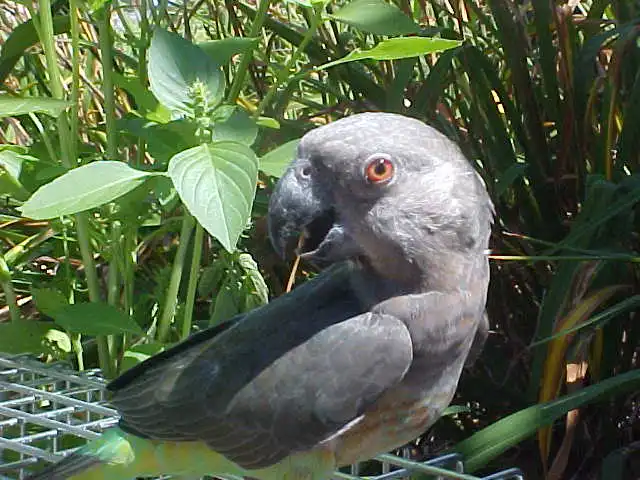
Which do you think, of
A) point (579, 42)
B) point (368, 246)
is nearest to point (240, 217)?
point (368, 246)

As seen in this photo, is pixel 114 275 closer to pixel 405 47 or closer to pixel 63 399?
pixel 63 399

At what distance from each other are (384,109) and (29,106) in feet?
2.30

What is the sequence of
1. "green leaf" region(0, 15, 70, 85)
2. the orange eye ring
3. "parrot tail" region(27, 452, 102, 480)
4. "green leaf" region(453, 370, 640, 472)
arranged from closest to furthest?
the orange eye ring < "parrot tail" region(27, 452, 102, 480) < "green leaf" region(453, 370, 640, 472) < "green leaf" region(0, 15, 70, 85)

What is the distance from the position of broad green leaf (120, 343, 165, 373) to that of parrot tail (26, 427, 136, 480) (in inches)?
6.4

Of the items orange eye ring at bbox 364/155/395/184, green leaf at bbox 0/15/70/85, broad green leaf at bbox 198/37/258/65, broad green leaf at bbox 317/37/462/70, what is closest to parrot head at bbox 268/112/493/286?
orange eye ring at bbox 364/155/395/184

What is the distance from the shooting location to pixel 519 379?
5.90 feet

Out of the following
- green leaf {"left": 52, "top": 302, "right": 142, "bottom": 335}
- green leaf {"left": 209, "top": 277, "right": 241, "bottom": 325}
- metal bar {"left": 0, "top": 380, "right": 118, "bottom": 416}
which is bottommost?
metal bar {"left": 0, "top": 380, "right": 118, "bottom": 416}

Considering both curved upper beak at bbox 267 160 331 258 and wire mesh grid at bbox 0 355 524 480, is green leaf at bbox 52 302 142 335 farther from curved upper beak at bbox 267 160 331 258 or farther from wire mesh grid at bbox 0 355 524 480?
curved upper beak at bbox 267 160 331 258

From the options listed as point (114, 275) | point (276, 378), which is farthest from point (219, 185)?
point (114, 275)

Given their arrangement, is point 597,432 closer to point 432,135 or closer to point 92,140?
point 432,135

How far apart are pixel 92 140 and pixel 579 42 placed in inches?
37.6

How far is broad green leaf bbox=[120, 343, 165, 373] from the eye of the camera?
1.32 metres

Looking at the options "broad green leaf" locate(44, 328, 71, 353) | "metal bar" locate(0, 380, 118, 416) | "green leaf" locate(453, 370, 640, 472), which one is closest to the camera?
"metal bar" locate(0, 380, 118, 416)

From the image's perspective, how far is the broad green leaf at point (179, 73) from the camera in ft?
3.86
